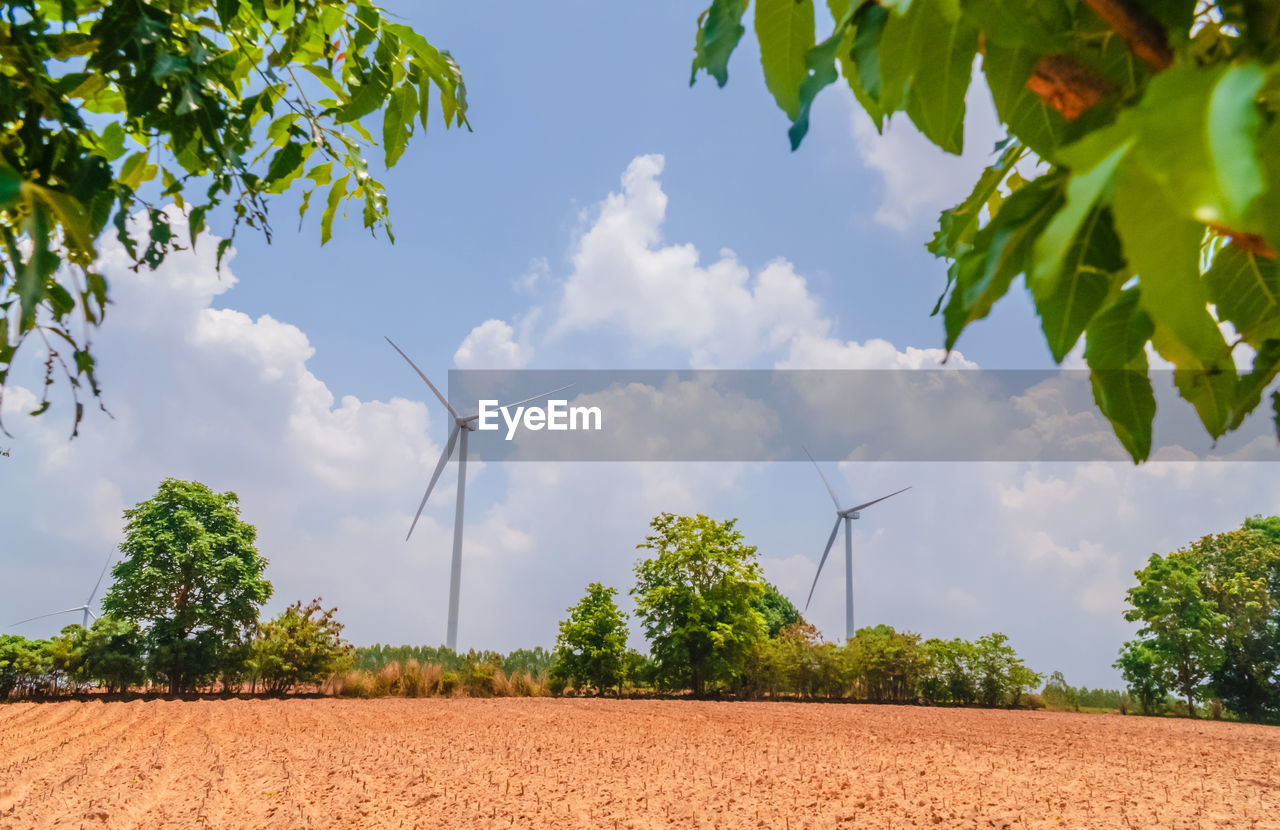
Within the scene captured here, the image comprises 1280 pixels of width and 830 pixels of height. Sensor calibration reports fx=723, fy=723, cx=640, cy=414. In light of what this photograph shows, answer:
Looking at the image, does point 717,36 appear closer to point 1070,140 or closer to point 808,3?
point 808,3

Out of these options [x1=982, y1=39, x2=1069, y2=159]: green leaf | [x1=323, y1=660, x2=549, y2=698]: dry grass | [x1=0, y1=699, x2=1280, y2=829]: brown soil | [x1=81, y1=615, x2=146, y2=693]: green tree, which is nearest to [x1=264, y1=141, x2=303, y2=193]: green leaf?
[x1=982, y1=39, x2=1069, y2=159]: green leaf

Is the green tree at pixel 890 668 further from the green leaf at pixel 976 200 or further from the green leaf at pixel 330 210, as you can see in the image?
the green leaf at pixel 976 200

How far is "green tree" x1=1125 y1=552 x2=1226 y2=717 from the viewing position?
1634 cm

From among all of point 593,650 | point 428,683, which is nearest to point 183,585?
point 428,683

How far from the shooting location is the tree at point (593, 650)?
15.9 meters

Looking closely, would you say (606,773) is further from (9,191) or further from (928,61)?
(928,61)

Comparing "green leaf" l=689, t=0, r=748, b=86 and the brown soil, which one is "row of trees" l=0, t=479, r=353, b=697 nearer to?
the brown soil

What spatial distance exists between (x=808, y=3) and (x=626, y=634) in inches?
655

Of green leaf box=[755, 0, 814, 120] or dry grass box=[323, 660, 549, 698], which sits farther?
dry grass box=[323, 660, 549, 698]

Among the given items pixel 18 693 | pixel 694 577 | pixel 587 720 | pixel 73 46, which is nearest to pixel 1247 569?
pixel 694 577

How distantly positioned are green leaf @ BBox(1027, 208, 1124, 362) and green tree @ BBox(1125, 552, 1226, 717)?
20423mm

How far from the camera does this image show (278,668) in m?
14.5

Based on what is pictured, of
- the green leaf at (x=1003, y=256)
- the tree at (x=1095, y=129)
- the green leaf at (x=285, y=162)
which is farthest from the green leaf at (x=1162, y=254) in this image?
the green leaf at (x=285, y=162)

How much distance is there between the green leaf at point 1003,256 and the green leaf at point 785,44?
0.25 meters
